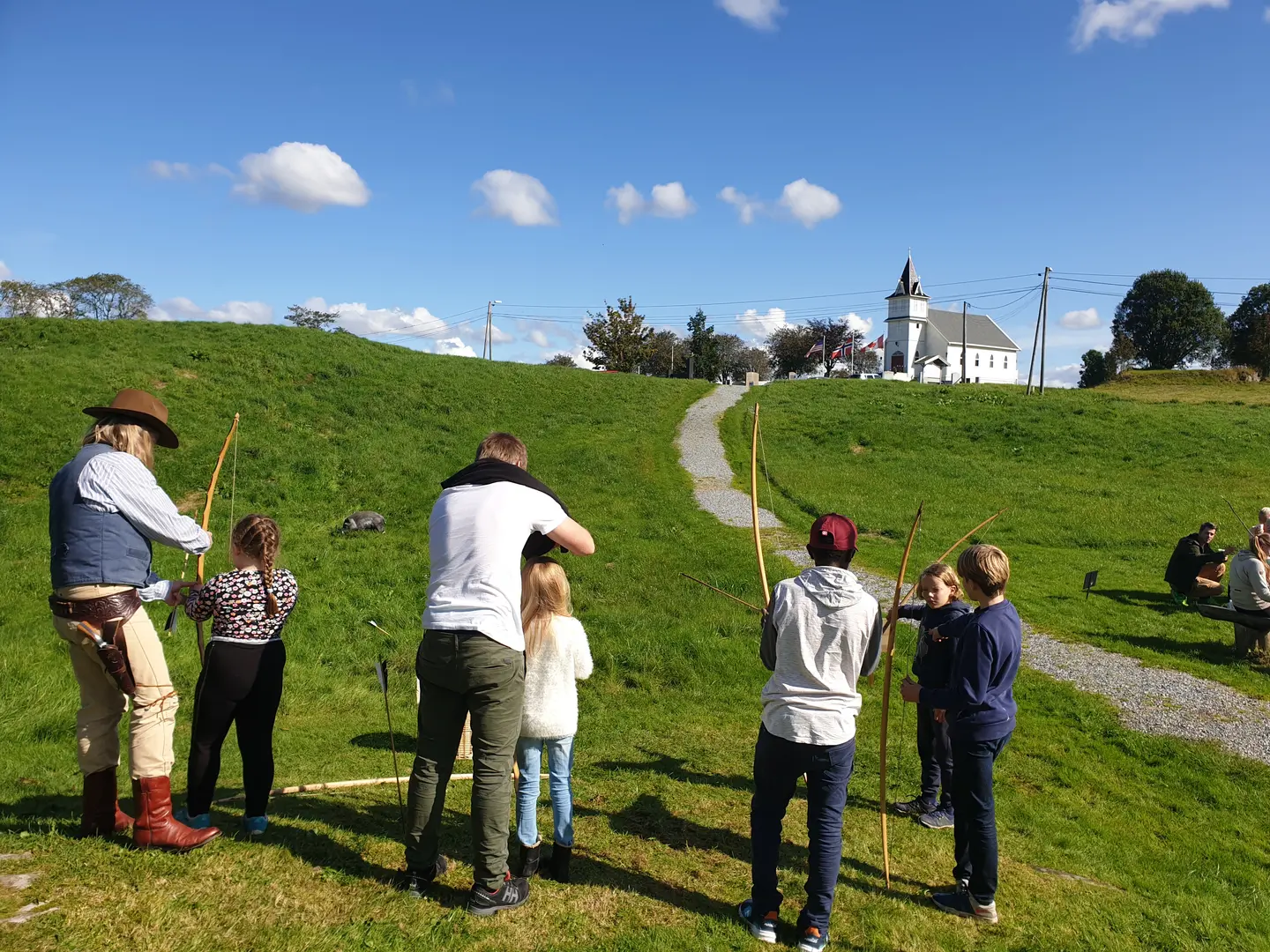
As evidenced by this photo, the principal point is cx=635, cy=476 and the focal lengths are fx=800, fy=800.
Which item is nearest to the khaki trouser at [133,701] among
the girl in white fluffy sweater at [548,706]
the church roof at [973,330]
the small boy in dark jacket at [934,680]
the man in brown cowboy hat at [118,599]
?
the man in brown cowboy hat at [118,599]

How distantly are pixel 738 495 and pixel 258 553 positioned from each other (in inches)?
633

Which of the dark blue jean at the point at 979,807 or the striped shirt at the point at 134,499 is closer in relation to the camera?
the striped shirt at the point at 134,499

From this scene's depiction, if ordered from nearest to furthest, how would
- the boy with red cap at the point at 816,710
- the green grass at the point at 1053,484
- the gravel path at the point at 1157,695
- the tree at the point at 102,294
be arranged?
1. the boy with red cap at the point at 816,710
2. the gravel path at the point at 1157,695
3. the green grass at the point at 1053,484
4. the tree at the point at 102,294

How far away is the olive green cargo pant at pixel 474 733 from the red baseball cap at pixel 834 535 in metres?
1.44

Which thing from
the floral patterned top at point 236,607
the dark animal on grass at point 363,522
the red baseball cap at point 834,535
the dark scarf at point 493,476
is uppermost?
the dark scarf at point 493,476

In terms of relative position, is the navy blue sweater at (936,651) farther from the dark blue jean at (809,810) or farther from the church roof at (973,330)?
the church roof at (973,330)

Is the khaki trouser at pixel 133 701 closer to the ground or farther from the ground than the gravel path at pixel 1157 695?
farther from the ground

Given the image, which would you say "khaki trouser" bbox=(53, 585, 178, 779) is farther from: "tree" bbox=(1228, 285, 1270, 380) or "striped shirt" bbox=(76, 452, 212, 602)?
"tree" bbox=(1228, 285, 1270, 380)

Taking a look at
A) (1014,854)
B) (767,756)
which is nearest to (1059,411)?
(1014,854)

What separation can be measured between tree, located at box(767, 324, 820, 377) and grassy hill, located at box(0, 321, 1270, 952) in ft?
179

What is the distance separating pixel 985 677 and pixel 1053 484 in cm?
1893

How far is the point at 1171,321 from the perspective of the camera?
229 ft

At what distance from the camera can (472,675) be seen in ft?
11.1

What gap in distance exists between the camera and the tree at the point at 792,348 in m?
73.9
